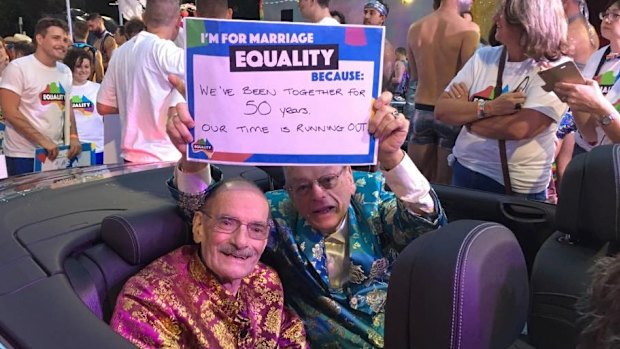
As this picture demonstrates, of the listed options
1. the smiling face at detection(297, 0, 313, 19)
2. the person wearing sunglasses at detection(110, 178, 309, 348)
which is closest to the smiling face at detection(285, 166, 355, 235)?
the person wearing sunglasses at detection(110, 178, 309, 348)

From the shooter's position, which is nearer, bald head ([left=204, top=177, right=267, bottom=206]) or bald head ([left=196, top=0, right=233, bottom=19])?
bald head ([left=204, top=177, right=267, bottom=206])

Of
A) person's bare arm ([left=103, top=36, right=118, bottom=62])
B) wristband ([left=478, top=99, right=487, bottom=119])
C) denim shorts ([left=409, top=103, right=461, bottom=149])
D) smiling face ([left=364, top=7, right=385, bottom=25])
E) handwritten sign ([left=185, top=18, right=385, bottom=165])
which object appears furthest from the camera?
person's bare arm ([left=103, top=36, right=118, bottom=62])

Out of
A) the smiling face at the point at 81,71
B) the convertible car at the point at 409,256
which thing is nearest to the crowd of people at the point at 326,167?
the convertible car at the point at 409,256

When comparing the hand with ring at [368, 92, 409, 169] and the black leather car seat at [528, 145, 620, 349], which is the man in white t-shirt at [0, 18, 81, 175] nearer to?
the hand with ring at [368, 92, 409, 169]

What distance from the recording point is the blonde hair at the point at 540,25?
7.41 feet

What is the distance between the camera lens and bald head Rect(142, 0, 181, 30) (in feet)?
9.62

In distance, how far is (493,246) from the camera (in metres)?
1.21

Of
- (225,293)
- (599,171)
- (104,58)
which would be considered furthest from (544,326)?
(104,58)

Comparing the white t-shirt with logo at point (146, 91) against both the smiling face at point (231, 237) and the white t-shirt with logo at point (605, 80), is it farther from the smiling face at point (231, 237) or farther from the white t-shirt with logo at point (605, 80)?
the white t-shirt with logo at point (605, 80)

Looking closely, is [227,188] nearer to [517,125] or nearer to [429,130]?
[517,125]

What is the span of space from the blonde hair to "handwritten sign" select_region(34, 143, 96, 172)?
246 cm

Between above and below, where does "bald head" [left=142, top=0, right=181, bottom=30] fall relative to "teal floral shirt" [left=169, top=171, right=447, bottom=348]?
above

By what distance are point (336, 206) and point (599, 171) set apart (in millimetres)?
770

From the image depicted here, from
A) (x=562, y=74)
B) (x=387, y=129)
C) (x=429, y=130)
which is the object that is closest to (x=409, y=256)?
(x=387, y=129)
